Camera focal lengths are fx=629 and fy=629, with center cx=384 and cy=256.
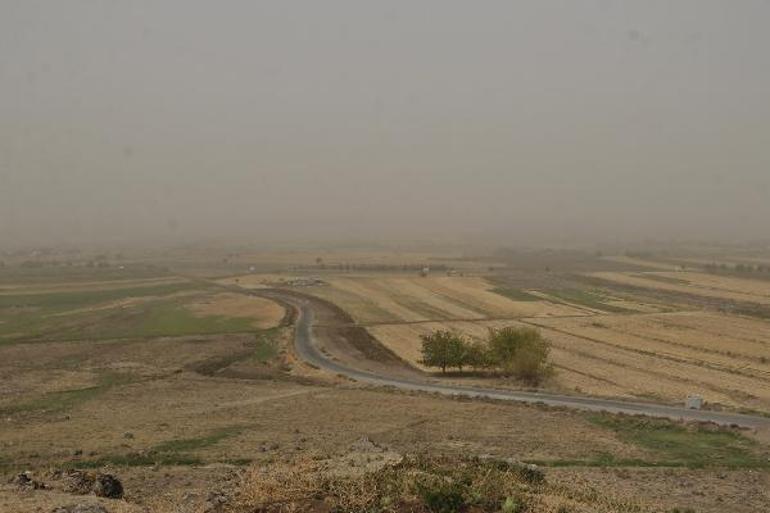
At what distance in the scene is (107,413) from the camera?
47.4m

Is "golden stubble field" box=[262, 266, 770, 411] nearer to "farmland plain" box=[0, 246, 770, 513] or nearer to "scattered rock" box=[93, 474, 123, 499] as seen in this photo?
"farmland plain" box=[0, 246, 770, 513]

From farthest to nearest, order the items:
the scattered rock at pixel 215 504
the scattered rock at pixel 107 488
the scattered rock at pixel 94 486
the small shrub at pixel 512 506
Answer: the scattered rock at pixel 107 488 < the scattered rock at pixel 94 486 < the scattered rock at pixel 215 504 < the small shrub at pixel 512 506

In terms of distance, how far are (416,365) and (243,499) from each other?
5760cm

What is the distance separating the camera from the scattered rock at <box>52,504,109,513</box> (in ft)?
57.7

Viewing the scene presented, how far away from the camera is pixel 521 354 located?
6581 centimetres

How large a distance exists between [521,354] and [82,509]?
53.3 m

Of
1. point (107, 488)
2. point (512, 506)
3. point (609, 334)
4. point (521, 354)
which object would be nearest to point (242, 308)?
point (609, 334)

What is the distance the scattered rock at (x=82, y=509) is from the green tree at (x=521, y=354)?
2041 inches

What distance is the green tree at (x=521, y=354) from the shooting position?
65.2 meters

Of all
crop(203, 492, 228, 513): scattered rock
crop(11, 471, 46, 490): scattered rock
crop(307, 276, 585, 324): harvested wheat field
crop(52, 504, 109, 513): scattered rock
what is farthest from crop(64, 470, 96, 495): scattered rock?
crop(307, 276, 585, 324): harvested wheat field

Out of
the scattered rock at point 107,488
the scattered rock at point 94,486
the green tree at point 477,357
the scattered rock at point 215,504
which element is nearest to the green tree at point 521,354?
the green tree at point 477,357

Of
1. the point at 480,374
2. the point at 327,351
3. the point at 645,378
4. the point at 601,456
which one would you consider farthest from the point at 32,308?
the point at 601,456

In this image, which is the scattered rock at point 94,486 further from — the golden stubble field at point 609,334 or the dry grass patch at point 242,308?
the dry grass patch at point 242,308

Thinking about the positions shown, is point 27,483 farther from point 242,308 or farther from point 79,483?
point 242,308
